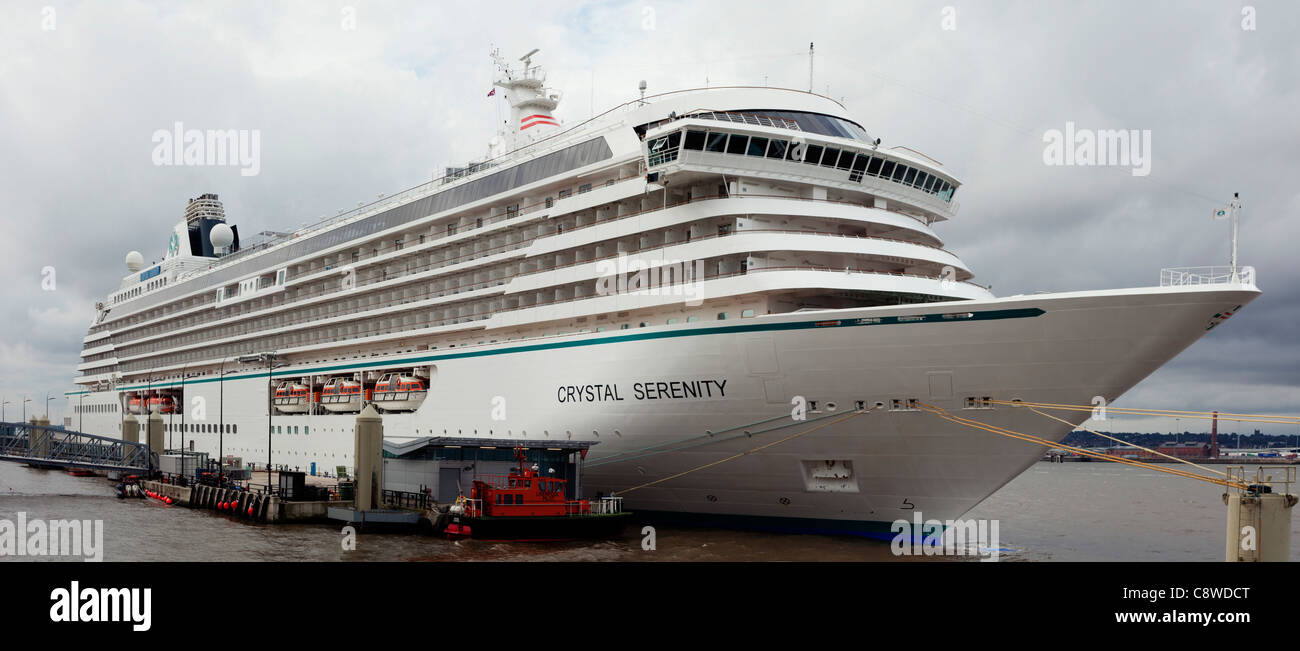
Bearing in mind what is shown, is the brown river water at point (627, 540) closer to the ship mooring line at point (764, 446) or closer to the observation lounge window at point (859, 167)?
the ship mooring line at point (764, 446)

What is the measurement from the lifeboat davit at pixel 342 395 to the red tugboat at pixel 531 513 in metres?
12.8

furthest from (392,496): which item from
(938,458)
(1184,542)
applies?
(1184,542)

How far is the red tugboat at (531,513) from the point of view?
26.2 m

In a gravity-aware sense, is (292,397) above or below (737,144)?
below

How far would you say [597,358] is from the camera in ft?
83.3

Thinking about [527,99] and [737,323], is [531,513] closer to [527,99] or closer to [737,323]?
[737,323]

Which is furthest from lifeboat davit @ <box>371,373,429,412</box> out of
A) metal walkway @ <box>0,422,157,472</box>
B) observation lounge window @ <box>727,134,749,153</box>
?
metal walkway @ <box>0,422,157,472</box>

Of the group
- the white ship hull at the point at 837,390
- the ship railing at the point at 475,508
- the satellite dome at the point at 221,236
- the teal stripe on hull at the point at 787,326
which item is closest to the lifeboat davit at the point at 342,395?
the teal stripe on hull at the point at 787,326

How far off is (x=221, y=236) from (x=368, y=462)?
Result: 41730 mm

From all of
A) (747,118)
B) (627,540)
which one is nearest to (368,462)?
(627,540)

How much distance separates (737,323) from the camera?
22.5 meters

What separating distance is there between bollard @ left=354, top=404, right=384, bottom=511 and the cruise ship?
2.84 metres

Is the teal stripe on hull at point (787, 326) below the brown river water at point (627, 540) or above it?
above

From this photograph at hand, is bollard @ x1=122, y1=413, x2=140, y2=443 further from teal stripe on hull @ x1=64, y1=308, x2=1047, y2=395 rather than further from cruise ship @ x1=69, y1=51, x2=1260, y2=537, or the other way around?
teal stripe on hull @ x1=64, y1=308, x2=1047, y2=395
